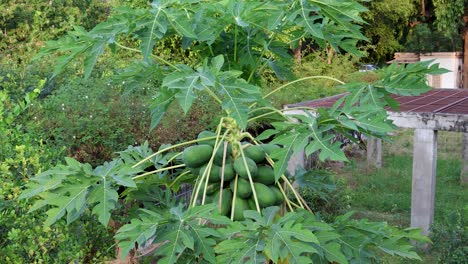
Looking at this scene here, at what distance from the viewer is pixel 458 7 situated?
20062 mm

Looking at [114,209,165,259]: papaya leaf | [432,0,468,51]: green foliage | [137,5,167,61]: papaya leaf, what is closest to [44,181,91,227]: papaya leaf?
[114,209,165,259]: papaya leaf

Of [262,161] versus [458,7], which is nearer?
[262,161]

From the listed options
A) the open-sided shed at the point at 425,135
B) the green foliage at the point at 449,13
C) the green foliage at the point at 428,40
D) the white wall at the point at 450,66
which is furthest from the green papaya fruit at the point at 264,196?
the green foliage at the point at 428,40

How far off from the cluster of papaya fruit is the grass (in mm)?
5831

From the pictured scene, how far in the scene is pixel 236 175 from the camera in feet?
5.43

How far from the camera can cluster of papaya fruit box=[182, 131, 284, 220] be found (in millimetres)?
1621

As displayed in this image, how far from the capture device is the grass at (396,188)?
29.7 ft

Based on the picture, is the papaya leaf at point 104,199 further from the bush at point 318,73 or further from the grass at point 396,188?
the bush at point 318,73

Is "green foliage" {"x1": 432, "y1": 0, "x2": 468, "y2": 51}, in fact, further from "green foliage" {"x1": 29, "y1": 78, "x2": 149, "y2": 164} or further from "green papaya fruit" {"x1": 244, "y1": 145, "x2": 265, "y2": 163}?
"green papaya fruit" {"x1": 244, "y1": 145, "x2": 265, "y2": 163}

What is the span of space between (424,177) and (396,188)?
351 centimetres

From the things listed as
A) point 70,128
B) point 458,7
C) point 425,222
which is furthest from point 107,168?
point 458,7

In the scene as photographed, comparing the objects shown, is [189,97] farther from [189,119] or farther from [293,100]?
[293,100]

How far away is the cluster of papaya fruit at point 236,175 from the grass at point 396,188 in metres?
5.83

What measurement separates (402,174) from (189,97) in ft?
35.0
